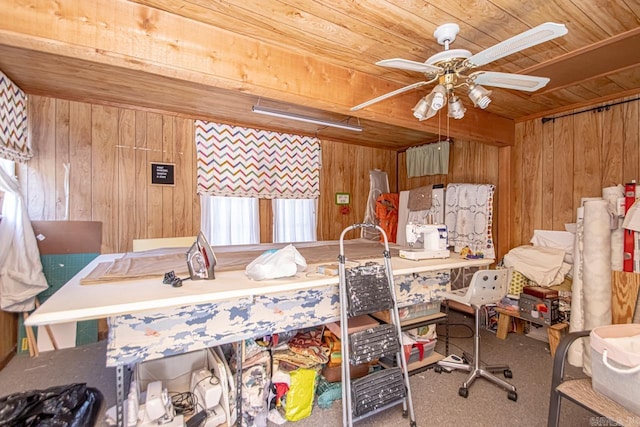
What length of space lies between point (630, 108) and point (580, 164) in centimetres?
63

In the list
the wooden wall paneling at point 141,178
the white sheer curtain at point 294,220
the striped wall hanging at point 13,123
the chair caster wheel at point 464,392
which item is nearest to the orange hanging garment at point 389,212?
the white sheer curtain at point 294,220

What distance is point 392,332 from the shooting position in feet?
6.64

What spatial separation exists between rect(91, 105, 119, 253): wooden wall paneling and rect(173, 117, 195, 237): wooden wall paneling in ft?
2.06

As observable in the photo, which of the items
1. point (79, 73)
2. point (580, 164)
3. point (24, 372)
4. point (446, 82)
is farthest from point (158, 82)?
point (580, 164)

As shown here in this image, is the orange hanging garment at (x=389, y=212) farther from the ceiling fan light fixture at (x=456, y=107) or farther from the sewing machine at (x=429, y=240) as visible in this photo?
the ceiling fan light fixture at (x=456, y=107)

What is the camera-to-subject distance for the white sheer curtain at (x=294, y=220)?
14.6 ft

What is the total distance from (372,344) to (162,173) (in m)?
3.16

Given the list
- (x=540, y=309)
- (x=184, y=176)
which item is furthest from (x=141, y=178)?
(x=540, y=309)

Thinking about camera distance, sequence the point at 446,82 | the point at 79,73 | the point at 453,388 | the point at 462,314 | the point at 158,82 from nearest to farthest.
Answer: the point at 446,82 < the point at 453,388 < the point at 79,73 < the point at 158,82 < the point at 462,314

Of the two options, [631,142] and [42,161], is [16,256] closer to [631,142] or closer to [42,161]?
[42,161]

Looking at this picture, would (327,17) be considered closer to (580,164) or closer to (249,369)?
(249,369)

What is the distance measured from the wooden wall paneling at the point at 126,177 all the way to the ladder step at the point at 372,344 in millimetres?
2984

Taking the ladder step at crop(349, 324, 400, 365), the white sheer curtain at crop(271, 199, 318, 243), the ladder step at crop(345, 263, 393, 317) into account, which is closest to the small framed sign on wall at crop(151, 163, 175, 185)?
the white sheer curtain at crop(271, 199, 318, 243)

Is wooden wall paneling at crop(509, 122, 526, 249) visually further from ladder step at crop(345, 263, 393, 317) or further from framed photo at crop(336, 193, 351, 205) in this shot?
ladder step at crop(345, 263, 393, 317)
